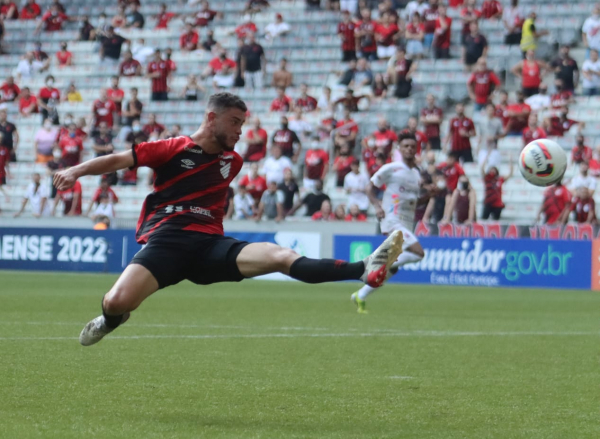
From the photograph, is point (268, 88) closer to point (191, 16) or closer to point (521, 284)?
point (191, 16)

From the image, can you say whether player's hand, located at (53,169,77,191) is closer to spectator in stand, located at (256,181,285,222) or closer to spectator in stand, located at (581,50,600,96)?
spectator in stand, located at (256,181,285,222)

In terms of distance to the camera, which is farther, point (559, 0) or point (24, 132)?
point (24, 132)

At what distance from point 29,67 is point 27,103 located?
213 cm

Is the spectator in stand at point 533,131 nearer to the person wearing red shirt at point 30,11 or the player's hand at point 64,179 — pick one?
the player's hand at point 64,179

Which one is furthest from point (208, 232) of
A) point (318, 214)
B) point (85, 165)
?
point (318, 214)

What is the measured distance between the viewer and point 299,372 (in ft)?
28.8

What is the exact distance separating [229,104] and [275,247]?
977 millimetres

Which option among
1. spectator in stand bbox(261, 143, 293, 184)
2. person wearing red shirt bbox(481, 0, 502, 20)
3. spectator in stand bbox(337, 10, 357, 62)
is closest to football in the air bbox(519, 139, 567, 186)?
spectator in stand bbox(261, 143, 293, 184)

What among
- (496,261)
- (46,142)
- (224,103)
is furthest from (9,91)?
(224,103)

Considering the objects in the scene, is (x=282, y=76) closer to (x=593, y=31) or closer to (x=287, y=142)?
Answer: (x=287, y=142)

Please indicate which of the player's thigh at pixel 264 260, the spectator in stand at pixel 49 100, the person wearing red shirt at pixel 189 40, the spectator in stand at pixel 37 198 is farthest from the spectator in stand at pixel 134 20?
the player's thigh at pixel 264 260

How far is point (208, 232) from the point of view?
757cm

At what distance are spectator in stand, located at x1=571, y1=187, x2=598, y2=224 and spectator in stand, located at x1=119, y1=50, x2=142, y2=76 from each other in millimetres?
15190

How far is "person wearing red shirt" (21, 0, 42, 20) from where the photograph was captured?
37688mm
